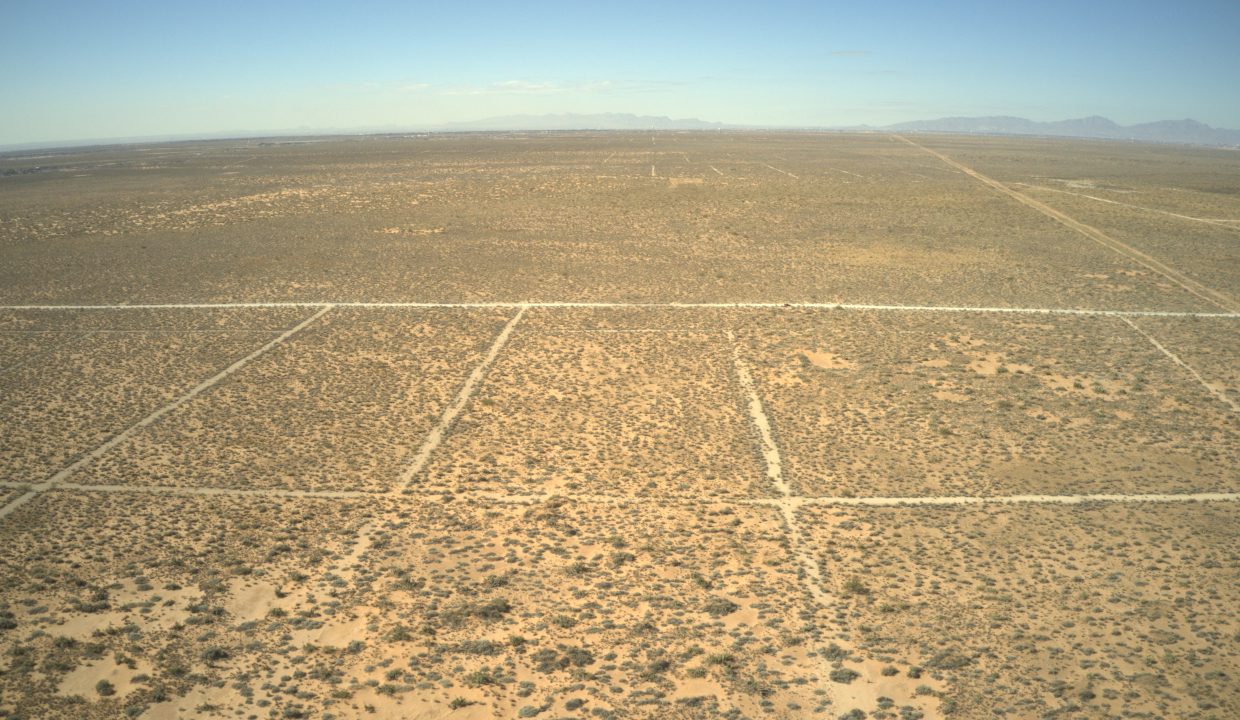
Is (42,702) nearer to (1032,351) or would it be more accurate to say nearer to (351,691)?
(351,691)

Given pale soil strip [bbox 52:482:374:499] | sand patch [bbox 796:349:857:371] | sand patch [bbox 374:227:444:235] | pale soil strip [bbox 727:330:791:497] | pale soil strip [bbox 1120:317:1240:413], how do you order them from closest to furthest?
pale soil strip [bbox 52:482:374:499]
pale soil strip [bbox 727:330:791:497]
pale soil strip [bbox 1120:317:1240:413]
sand patch [bbox 796:349:857:371]
sand patch [bbox 374:227:444:235]

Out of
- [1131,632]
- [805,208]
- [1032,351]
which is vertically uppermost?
[805,208]

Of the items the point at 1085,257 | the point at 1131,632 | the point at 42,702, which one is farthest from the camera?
the point at 1085,257

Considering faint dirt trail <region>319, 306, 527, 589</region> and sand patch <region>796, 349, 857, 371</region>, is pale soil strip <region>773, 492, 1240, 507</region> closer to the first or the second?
faint dirt trail <region>319, 306, 527, 589</region>

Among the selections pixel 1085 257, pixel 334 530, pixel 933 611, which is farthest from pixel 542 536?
pixel 1085 257

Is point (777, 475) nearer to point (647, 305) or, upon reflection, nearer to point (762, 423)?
point (762, 423)

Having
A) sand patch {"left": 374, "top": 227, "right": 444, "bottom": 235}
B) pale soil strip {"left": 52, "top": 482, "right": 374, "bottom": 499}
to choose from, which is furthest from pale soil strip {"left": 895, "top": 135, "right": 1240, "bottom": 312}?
sand patch {"left": 374, "top": 227, "right": 444, "bottom": 235}

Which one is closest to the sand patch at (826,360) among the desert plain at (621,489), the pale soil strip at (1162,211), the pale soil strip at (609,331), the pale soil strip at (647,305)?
the desert plain at (621,489)
